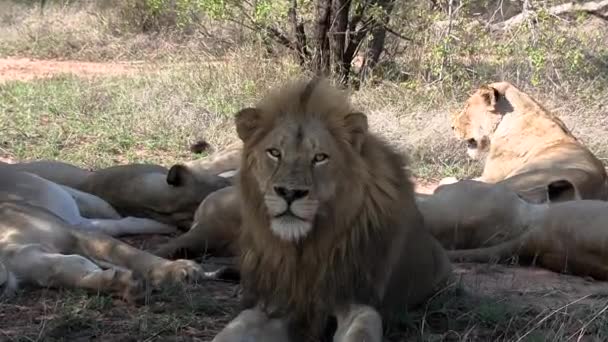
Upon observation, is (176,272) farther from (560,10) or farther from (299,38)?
(560,10)

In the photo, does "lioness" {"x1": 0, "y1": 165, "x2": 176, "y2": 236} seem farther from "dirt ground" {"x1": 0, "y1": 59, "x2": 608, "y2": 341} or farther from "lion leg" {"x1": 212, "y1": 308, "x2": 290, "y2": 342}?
"lion leg" {"x1": 212, "y1": 308, "x2": 290, "y2": 342}

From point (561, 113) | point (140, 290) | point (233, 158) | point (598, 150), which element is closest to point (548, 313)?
point (140, 290)

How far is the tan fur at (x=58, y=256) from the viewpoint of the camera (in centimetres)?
399

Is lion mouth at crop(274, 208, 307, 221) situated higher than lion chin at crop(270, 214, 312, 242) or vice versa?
lion mouth at crop(274, 208, 307, 221)

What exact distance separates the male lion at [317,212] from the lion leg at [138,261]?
68cm

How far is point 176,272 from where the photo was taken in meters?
4.20

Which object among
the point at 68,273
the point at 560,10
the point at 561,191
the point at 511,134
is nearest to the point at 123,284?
the point at 68,273

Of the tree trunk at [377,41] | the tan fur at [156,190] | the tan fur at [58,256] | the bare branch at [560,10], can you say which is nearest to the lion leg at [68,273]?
the tan fur at [58,256]

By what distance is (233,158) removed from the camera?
5910mm

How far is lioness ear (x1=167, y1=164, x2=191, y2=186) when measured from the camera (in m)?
5.30

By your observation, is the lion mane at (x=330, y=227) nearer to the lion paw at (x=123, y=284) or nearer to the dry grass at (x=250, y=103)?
the dry grass at (x=250, y=103)

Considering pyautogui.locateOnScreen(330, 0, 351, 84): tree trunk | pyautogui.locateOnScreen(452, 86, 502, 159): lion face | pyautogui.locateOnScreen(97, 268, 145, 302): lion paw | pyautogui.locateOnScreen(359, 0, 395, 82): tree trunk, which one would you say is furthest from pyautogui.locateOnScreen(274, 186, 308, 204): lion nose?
pyautogui.locateOnScreen(359, 0, 395, 82): tree trunk

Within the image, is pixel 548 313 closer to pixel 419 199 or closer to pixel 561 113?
pixel 419 199

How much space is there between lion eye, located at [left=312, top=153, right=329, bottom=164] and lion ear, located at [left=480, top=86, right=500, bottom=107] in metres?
4.10
